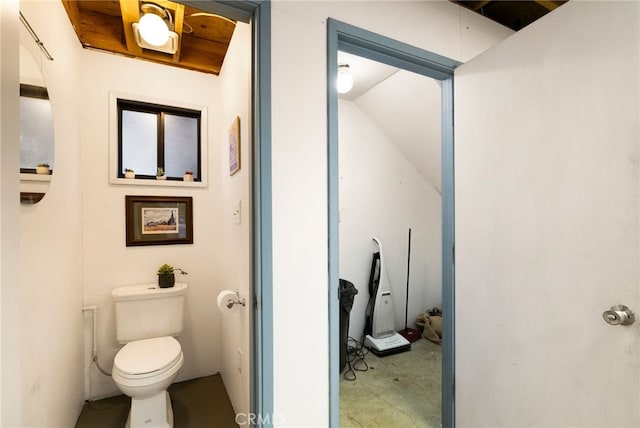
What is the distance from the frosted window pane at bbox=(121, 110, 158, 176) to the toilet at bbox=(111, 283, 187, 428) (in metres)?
0.89

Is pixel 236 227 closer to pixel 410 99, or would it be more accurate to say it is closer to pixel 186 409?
pixel 186 409

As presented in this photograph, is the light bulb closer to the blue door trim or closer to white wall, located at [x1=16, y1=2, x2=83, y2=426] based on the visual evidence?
white wall, located at [x1=16, y1=2, x2=83, y2=426]

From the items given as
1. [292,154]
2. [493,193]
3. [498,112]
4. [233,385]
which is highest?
[498,112]

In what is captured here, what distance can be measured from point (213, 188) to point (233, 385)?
1.39m

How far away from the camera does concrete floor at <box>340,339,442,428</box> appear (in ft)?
5.45

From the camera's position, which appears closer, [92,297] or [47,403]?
[47,403]

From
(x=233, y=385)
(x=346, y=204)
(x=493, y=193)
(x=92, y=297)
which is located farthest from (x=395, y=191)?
(x=92, y=297)

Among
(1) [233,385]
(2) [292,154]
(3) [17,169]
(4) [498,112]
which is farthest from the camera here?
(1) [233,385]

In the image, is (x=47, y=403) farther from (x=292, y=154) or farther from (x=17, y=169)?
(x=292, y=154)

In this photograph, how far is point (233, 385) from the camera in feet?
5.70

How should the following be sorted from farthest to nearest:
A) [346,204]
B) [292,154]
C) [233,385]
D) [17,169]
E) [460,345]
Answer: [346,204] → [233,385] → [460,345] → [292,154] → [17,169]

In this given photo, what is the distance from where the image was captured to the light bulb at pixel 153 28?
4.79ft

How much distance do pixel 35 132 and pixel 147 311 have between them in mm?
1236

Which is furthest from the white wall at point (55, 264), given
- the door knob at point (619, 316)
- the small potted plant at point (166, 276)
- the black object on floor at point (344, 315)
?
the door knob at point (619, 316)
